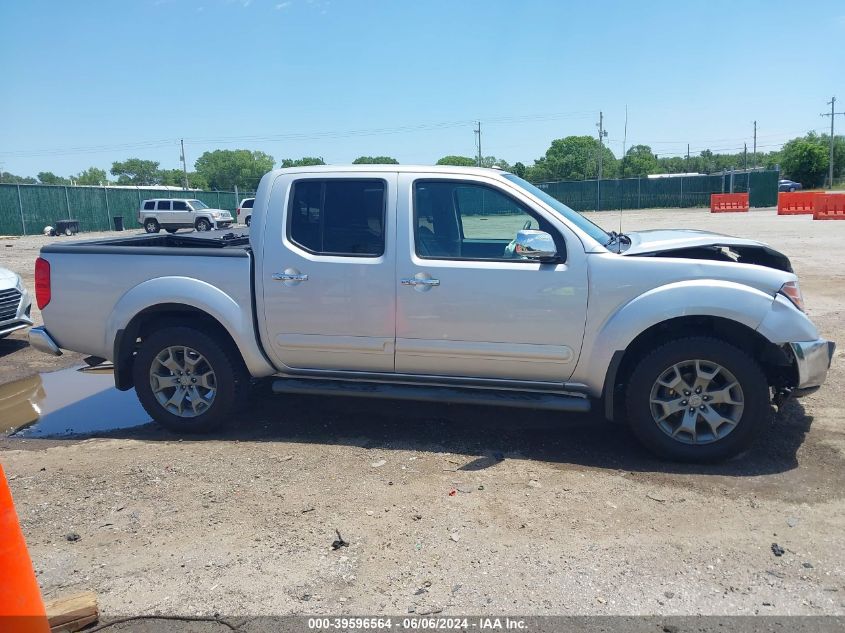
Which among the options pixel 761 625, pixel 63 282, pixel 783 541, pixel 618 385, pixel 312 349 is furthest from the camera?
pixel 63 282

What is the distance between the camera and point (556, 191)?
56562mm

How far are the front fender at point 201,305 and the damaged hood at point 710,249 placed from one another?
8.98ft

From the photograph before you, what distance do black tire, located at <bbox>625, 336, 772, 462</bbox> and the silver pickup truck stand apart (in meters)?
0.01

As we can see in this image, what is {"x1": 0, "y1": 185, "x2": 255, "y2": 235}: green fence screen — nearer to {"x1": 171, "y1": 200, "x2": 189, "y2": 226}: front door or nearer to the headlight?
{"x1": 171, "y1": 200, "x2": 189, "y2": 226}: front door

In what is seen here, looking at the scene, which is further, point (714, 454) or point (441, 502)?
point (714, 454)

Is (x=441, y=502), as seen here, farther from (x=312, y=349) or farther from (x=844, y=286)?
(x=844, y=286)

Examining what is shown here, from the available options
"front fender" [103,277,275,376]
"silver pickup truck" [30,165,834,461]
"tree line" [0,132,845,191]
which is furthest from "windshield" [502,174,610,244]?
"tree line" [0,132,845,191]

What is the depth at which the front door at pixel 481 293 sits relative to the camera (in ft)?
14.5

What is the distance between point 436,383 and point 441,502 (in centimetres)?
108

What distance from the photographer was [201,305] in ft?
16.2

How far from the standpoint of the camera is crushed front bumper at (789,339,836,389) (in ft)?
13.7

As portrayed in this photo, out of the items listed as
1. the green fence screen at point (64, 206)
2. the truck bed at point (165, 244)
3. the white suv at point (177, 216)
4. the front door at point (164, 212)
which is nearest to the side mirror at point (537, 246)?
the truck bed at point (165, 244)

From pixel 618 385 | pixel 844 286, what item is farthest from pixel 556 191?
pixel 618 385

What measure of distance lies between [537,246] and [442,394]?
1251 mm
